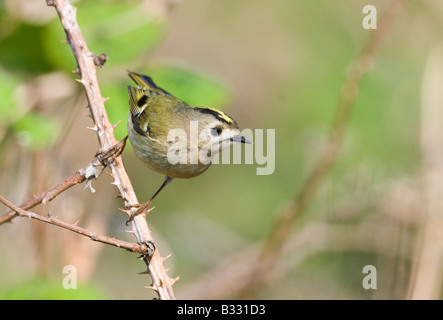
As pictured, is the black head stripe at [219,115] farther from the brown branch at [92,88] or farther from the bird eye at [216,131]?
the brown branch at [92,88]

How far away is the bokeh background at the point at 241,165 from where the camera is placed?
13.1 feet

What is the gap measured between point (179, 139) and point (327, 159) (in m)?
1.06

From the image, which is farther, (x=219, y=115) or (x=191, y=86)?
(x=191, y=86)

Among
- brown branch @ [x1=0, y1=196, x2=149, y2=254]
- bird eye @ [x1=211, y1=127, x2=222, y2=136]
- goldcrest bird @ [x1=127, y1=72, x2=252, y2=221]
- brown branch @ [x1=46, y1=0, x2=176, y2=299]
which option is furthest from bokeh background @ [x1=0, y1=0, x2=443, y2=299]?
brown branch @ [x1=0, y1=196, x2=149, y2=254]

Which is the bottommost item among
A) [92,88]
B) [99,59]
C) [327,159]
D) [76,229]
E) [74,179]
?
[76,229]

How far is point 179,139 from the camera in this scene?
387 centimetres

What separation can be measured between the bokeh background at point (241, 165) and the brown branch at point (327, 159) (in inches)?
8.4

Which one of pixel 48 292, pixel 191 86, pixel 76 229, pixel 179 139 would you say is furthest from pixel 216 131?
pixel 76 229

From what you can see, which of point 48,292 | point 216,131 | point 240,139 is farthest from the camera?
point 216,131

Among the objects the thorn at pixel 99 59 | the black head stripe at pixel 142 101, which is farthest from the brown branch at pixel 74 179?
the black head stripe at pixel 142 101

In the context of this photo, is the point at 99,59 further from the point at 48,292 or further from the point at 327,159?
the point at 327,159

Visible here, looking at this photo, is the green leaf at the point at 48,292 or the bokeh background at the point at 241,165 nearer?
the green leaf at the point at 48,292

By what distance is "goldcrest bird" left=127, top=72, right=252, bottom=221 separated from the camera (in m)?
3.72
